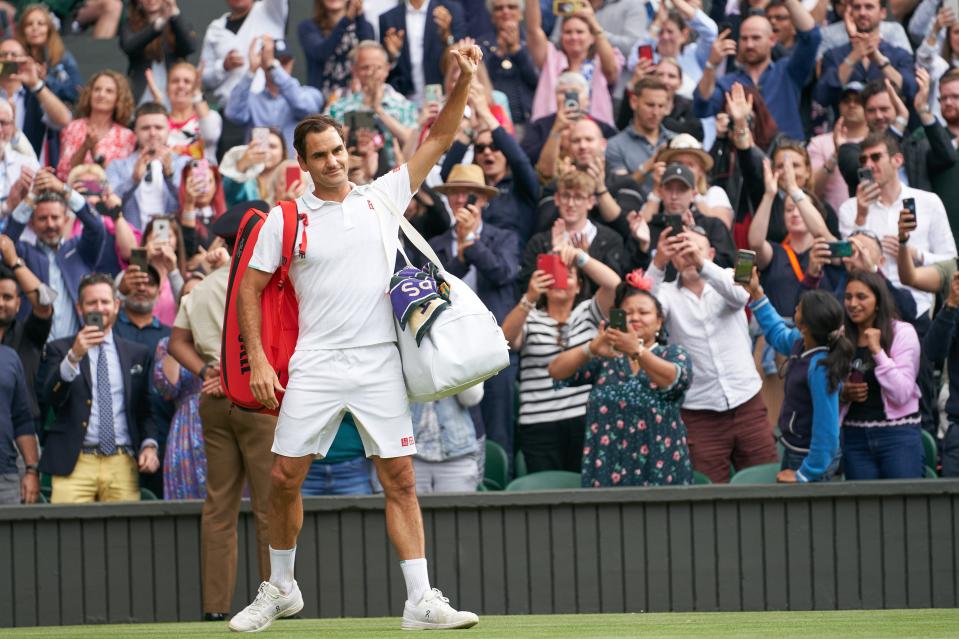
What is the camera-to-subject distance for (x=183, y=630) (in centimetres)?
690

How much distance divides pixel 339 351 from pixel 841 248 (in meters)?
4.39

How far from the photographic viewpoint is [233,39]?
13.5 m

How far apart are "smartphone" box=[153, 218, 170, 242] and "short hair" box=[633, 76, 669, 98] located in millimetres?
3732

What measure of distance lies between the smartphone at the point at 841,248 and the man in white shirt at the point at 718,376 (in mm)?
683

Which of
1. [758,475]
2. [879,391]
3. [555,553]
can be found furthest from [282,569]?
[879,391]

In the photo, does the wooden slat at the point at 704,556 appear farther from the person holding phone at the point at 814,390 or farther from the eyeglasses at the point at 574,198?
the eyeglasses at the point at 574,198

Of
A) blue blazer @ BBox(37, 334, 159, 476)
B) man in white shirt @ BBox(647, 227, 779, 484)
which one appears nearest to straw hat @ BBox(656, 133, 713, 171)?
man in white shirt @ BBox(647, 227, 779, 484)

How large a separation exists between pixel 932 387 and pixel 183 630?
16.3ft

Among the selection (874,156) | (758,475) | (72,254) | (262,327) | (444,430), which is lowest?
(758,475)

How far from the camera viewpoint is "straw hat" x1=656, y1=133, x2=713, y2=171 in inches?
425

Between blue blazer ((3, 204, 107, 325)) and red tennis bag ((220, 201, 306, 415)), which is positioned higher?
blue blazer ((3, 204, 107, 325))

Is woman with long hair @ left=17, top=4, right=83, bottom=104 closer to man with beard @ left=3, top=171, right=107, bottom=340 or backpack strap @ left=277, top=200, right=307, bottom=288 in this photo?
man with beard @ left=3, top=171, right=107, bottom=340

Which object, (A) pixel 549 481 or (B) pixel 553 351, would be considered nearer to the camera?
(A) pixel 549 481

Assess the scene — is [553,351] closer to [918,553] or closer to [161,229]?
[918,553]
